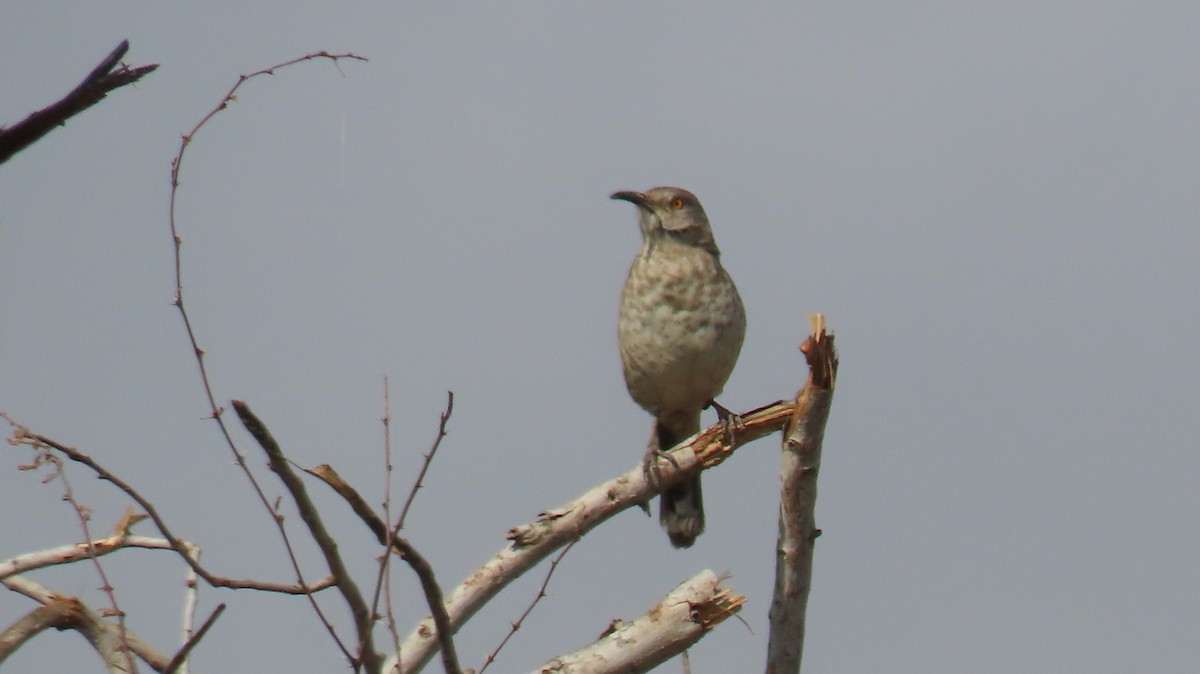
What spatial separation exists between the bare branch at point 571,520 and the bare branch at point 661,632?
1.09 ft

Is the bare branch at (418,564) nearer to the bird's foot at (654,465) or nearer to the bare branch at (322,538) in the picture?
the bare branch at (322,538)

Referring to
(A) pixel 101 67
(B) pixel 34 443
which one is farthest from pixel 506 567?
(A) pixel 101 67

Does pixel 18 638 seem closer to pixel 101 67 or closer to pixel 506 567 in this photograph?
pixel 506 567

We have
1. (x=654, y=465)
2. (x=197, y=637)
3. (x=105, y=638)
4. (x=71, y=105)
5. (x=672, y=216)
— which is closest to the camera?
(x=71, y=105)

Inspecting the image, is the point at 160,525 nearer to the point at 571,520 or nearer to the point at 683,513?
the point at 571,520

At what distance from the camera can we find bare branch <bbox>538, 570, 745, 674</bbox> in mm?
4359

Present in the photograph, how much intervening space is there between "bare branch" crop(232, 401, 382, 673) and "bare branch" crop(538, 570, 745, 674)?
1105 millimetres

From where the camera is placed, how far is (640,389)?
676 centimetres

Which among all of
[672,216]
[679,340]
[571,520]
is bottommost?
[571,520]

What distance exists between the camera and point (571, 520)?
479cm

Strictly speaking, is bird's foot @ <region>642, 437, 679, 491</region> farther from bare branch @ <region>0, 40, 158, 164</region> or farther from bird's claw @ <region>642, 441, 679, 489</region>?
bare branch @ <region>0, 40, 158, 164</region>

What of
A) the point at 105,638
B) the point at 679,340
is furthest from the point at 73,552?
the point at 679,340

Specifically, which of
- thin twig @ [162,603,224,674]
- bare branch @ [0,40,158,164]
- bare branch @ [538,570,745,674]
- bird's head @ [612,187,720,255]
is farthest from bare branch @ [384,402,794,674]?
bare branch @ [0,40,158,164]

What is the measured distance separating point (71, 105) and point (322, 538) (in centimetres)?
152
